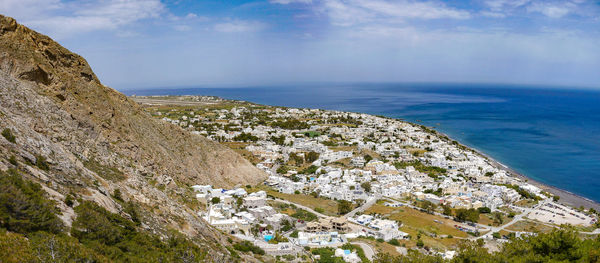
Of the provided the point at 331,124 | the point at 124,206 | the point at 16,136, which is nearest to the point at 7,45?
the point at 16,136

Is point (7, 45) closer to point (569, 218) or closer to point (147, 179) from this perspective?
point (147, 179)

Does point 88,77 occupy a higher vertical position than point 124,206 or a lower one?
higher

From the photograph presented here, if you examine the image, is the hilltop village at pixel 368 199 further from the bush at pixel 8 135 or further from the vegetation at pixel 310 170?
the bush at pixel 8 135

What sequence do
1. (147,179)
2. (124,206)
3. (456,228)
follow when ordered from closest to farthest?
(124,206), (147,179), (456,228)

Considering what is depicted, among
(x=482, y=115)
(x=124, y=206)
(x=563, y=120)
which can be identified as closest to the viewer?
(x=124, y=206)

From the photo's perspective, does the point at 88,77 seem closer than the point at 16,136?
No

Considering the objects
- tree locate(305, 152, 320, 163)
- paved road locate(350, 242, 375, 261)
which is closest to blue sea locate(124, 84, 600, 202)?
tree locate(305, 152, 320, 163)

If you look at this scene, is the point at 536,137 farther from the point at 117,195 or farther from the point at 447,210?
the point at 117,195
